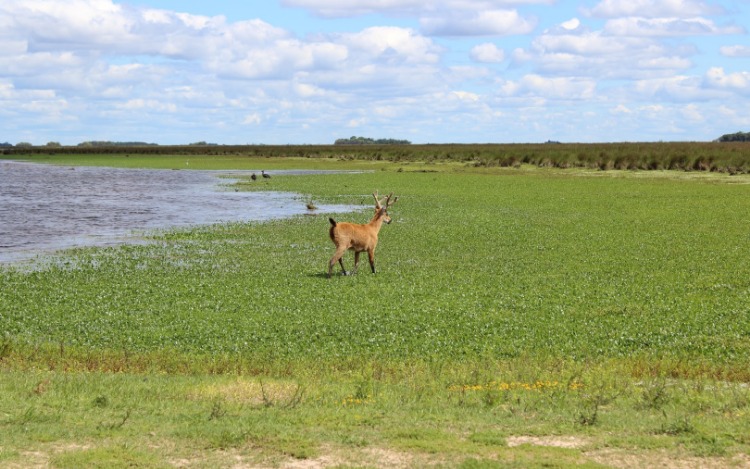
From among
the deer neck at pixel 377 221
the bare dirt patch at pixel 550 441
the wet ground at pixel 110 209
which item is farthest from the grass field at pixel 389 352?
the wet ground at pixel 110 209

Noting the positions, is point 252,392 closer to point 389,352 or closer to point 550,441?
point 389,352

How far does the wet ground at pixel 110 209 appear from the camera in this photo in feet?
93.6

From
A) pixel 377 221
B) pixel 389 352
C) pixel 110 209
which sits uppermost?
pixel 377 221

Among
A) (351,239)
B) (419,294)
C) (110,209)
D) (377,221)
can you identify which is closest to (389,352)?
(419,294)

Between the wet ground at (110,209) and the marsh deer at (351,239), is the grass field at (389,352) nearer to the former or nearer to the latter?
the marsh deer at (351,239)

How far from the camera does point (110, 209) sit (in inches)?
1564

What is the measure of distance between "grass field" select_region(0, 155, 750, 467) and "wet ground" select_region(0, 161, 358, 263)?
3.29 meters

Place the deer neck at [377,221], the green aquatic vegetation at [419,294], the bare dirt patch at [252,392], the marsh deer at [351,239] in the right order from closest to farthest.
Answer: the bare dirt patch at [252,392], the green aquatic vegetation at [419,294], the marsh deer at [351,239], the deer neck at [377,221]

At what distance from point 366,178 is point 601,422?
5093 centimetres

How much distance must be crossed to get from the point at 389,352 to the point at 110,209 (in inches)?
1168

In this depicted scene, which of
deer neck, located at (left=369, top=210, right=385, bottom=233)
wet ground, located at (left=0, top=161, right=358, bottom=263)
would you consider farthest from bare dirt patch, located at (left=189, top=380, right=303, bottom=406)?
wet ground, located at (left=0, top=161, right=358, bottom=263)

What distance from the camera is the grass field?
8133 millimetres

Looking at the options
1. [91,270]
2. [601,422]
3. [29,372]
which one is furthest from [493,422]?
[91,270]

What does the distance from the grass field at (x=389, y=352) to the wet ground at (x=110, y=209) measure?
10.8 feet
